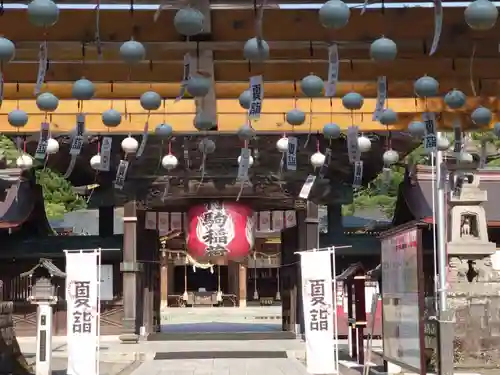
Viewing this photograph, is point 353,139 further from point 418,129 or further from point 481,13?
point 481,13

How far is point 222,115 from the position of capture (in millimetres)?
10602

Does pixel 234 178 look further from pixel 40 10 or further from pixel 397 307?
pixel 40 10

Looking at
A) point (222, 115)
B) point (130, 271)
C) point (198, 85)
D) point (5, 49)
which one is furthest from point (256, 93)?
point (130, 271)

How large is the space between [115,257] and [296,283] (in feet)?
16.1

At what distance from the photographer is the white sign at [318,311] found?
32.7 ft

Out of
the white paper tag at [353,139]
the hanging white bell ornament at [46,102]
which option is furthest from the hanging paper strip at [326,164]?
the hanging white bell ornament at [46,102]

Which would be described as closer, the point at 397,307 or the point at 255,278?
the point at 397,307

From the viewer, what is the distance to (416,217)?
18.1 meters

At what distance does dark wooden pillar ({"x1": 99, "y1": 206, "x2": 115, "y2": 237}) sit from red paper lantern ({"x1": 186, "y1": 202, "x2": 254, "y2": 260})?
3.12 metres

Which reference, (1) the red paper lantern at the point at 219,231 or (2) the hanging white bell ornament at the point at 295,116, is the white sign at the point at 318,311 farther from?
(1) the red paper lantern at the point at 219,231

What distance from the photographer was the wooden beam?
10.1m

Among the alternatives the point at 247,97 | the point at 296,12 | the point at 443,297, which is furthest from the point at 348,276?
the point at 296,12

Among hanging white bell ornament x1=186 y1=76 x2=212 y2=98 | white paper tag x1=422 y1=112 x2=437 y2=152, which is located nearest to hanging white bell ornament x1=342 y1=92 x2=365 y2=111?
white paper tag x1=422 y1=112 x2=437 y2=152

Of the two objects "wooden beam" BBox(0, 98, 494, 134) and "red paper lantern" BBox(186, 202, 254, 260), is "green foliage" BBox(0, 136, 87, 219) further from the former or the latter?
"wooden beam" BBox(0, 98, 494, 134)
